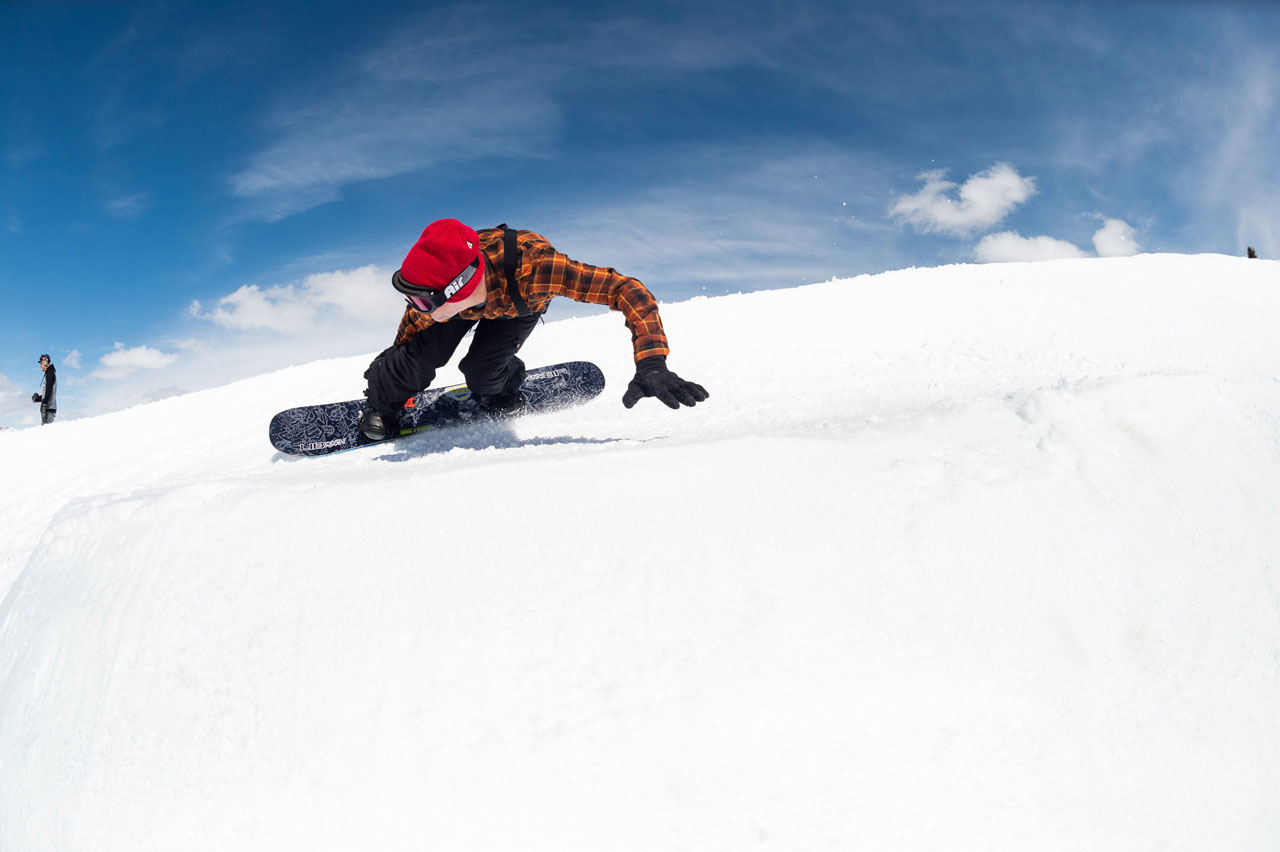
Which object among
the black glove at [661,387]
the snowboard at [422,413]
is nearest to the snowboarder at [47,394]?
the snowboard at [422,413]

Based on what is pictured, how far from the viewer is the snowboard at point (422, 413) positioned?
15.3 feet

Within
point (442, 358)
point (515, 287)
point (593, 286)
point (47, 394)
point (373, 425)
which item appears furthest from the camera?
point (47, 394)

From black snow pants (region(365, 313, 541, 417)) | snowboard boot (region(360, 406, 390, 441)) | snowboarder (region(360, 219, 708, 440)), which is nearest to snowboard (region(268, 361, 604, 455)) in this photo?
snowboard boot (region(360, 406, 390, 441))

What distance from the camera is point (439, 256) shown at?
10.0 feet

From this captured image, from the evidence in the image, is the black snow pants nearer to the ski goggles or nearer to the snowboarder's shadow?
the snowboarder's shadow

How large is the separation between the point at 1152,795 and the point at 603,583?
158cm

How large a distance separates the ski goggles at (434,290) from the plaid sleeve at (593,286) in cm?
33

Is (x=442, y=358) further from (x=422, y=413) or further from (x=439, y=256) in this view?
(x=439, y=256)

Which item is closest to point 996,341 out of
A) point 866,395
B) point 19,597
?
point 866,395

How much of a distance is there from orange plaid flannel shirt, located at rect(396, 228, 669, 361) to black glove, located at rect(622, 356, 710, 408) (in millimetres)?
162

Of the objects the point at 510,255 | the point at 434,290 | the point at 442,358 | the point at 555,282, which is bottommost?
the point at 442,358

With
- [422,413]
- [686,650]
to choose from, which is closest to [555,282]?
[422,413]

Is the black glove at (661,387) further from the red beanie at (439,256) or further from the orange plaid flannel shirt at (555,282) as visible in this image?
the red beanie at (439,256)

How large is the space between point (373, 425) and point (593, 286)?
2.22 meters
